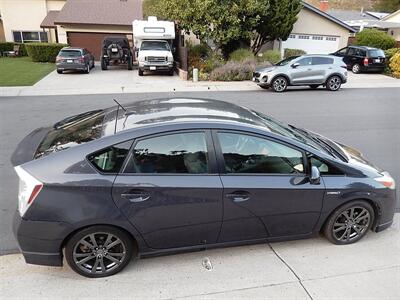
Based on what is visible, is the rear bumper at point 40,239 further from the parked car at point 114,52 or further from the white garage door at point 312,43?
the white garage door at point 312,43

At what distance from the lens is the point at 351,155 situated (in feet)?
12.8

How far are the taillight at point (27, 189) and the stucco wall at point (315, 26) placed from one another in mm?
25168

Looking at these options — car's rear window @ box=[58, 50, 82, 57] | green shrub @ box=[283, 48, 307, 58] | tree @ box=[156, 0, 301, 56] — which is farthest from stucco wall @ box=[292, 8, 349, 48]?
car's rear window @ box=[58, 50, 82, 57]

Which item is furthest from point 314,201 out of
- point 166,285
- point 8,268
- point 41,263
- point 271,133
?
point 8,268

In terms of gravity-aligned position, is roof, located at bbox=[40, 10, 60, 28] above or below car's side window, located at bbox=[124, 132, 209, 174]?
above

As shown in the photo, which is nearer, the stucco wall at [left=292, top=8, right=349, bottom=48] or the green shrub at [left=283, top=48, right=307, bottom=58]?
the green shrub at [left=283, top=48, right=307, bottom=58]

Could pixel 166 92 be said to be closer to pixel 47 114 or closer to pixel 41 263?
pixel 47 114

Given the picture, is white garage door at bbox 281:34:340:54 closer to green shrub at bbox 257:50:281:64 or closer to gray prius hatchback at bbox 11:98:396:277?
green shrub at bbox 257:50:281:64

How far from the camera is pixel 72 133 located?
333 centimetres

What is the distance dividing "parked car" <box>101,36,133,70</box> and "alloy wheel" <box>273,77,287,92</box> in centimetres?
1158

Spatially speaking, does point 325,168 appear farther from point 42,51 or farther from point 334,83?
point 42,51

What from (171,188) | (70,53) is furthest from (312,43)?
(171,188)

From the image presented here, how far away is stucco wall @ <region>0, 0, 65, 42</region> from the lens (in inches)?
1152

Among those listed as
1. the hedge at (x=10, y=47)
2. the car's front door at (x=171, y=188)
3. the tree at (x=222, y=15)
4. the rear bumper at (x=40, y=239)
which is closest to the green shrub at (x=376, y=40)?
the tree at (x=222, y=15)
